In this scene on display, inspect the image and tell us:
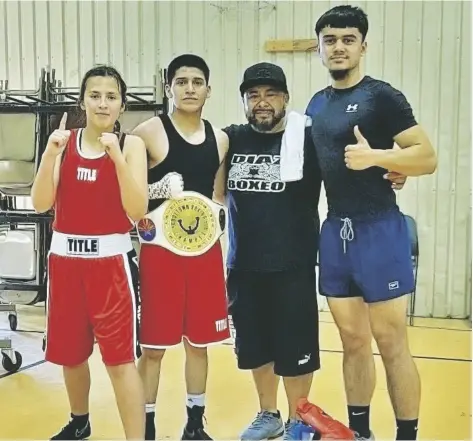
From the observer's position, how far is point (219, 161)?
7.95 ft

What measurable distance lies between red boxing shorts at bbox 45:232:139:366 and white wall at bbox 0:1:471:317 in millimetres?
3014

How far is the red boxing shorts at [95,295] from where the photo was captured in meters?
2.14

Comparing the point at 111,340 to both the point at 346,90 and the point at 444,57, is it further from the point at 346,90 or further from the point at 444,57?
the point at 444,57

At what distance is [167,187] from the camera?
7.51 feet

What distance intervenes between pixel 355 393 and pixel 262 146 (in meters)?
0.99

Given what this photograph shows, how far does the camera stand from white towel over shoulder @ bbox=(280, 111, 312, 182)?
2320 millimetres

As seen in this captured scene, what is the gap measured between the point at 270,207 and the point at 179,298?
47 cm

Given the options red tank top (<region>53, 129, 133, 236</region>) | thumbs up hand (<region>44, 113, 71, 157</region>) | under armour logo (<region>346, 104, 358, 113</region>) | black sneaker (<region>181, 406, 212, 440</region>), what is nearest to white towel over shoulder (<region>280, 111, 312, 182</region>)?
under armour logo (<region>346, 104, 358, 113</region>)

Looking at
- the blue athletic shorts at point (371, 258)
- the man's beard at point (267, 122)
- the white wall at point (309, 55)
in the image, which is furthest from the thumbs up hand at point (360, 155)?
the white wall at point (309, 55)

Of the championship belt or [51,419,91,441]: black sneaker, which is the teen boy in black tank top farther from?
[51,419,91,441]: black sneaker

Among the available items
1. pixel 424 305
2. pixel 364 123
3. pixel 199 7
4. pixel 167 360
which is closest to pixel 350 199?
pixel 364 123

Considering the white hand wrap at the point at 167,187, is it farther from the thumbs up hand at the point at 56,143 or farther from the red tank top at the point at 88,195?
the thumbs up hand at the point at 56,143

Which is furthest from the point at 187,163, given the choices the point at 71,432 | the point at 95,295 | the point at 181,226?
the point at 71,432

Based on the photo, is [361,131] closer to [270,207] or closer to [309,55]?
[270,207]
